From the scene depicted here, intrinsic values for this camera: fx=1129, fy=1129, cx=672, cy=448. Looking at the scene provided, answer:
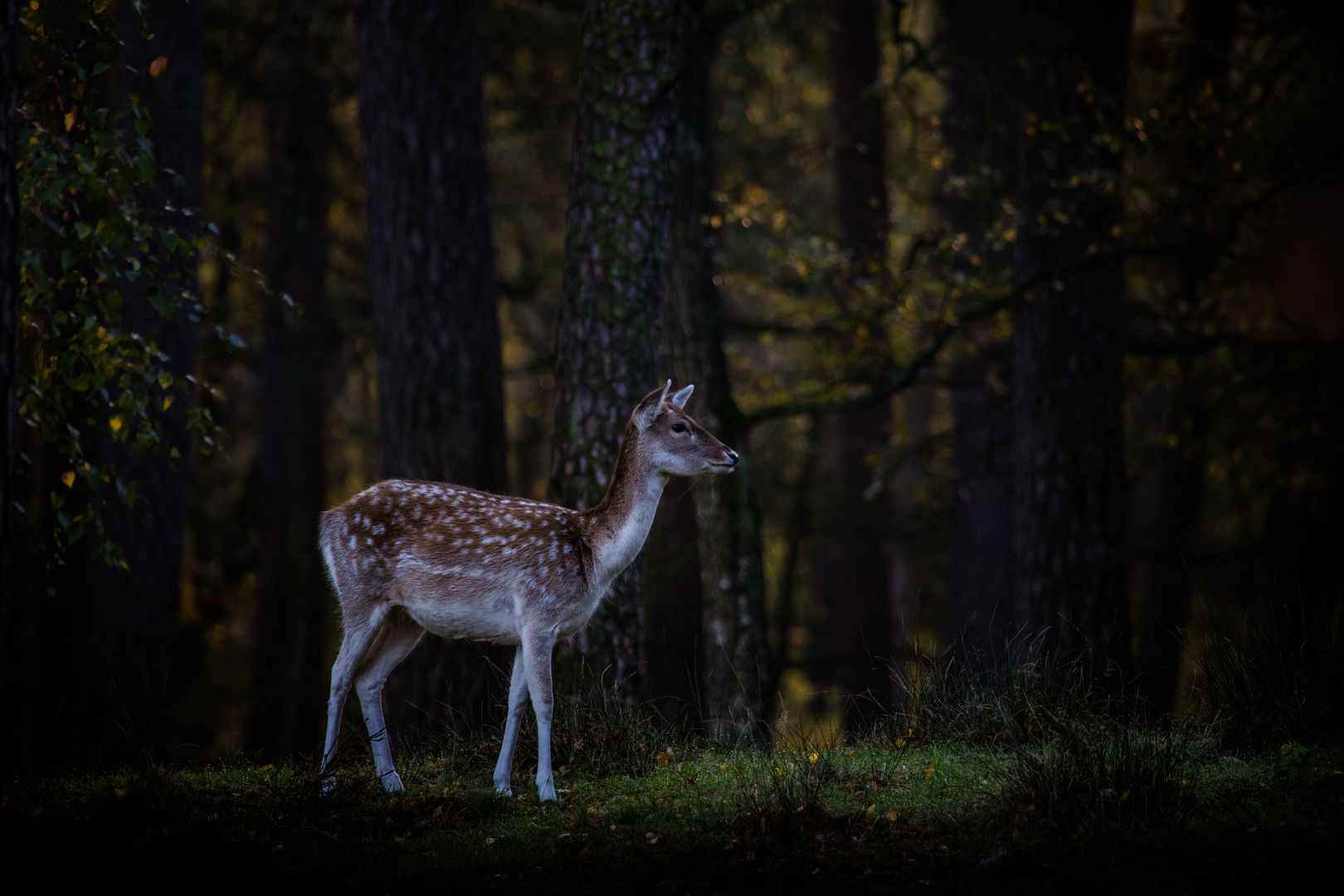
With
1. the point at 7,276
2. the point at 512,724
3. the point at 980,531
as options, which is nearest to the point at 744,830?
the point at 512,724

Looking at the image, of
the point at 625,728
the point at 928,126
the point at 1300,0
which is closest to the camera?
the point at 625,728

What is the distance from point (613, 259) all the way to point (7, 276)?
4.52 metres

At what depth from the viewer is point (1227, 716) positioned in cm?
719

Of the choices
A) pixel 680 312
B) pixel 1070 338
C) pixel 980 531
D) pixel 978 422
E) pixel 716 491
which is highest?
pixel 680 312

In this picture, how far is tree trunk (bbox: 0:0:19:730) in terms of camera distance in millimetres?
5090

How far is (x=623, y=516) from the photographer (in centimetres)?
708

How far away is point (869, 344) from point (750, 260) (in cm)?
662

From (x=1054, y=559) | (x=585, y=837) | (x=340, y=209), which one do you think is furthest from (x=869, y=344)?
(x=340, y=209)

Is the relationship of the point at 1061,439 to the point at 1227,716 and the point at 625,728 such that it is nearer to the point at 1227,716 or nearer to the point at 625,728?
the point at 1227,716

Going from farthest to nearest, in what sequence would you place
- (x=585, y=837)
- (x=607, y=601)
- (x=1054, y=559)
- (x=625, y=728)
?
(x=1054, y=559)
(x=607, y=601)
(x=625, y=728)
(x=585, y=837)

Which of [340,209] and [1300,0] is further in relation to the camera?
[340,209]

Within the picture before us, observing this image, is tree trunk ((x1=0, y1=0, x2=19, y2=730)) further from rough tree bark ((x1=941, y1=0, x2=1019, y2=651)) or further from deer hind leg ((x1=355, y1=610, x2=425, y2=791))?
rough tree bark ((x1=941, y1=0, x2=1019, y2=651))

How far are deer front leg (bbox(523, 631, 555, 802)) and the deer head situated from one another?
1.31 m

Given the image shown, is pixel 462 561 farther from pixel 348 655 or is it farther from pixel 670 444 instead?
pixel 670 444
